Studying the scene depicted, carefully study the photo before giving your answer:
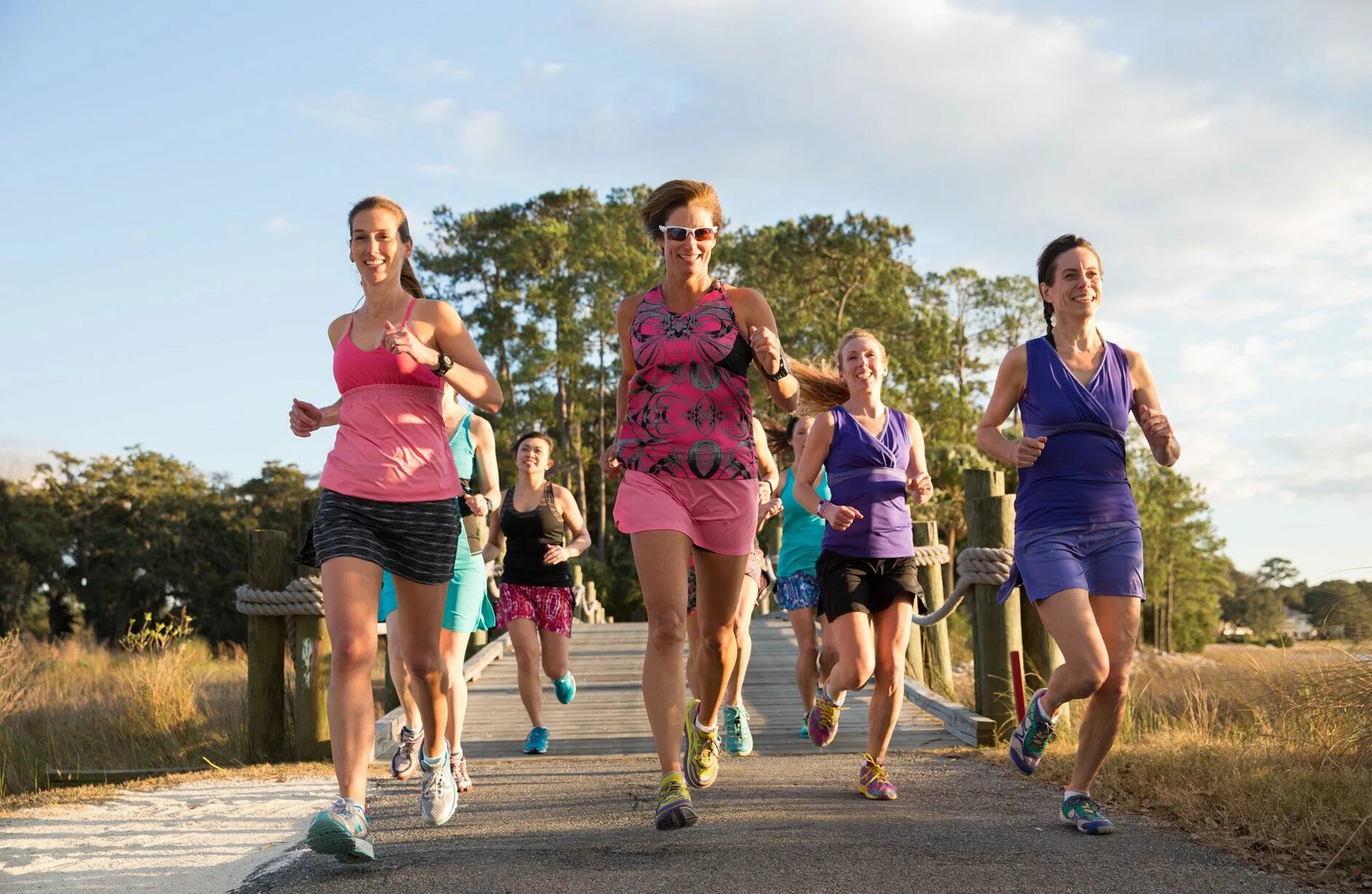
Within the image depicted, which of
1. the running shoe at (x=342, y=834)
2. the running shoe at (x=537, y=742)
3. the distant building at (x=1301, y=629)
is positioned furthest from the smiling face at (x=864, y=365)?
the running shoe at (x=342, y=834)

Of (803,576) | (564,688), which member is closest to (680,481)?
(803,576)

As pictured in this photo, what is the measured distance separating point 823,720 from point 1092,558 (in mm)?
2146

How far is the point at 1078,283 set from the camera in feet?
15.8

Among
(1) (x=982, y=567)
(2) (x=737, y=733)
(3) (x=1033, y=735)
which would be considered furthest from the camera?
(1) (x=982, y=567)

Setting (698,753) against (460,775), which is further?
(460,775)

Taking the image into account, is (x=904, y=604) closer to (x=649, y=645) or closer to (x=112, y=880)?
(x=649, y=645)

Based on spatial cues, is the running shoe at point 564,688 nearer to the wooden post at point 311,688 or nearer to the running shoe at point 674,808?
the wooden post at point 311,688

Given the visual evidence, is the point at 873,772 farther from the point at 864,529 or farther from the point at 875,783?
the point at 864,529

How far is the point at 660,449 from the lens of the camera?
454 cm

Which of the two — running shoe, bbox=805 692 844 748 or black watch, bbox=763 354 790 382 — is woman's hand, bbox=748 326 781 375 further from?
running shoe, bbox=805 692 844 748

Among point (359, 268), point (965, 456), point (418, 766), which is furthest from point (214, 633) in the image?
point (359, 268)

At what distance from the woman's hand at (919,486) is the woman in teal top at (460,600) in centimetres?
203

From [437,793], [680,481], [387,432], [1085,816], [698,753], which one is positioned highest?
[387,432]

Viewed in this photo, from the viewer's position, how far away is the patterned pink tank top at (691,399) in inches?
178
